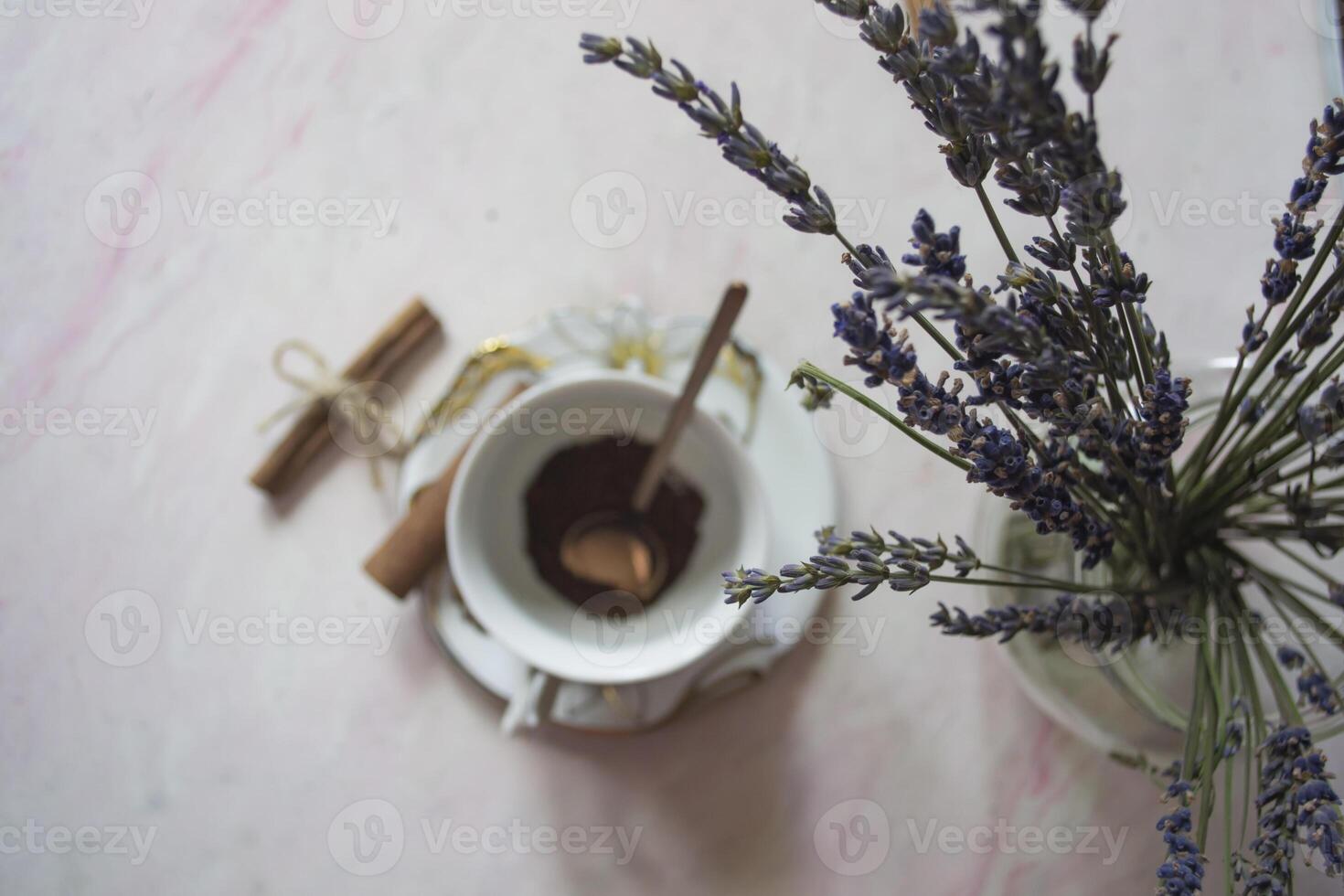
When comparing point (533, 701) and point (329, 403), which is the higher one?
point (329, 403)

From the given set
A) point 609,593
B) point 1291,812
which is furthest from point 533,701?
point 1291,812

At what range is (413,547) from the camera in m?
0.72

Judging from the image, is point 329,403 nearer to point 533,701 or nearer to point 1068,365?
point 533,701

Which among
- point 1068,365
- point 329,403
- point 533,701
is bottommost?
point 533,701

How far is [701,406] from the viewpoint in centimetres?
73

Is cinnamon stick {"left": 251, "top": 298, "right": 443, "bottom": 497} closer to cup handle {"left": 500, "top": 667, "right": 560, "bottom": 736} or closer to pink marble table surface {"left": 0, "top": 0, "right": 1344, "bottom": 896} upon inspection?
pink marble table surface {"left": 0, "top": 0, "right": 1344, "bottom": 896}

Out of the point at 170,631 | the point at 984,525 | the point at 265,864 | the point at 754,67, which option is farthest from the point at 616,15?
the point at 265,864

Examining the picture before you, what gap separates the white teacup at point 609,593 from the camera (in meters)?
0.66

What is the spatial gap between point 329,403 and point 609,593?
0.27m

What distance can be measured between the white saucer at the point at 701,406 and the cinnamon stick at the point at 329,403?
0.06m

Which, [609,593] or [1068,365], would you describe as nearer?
[1068,365]

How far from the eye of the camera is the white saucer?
2.40 ft

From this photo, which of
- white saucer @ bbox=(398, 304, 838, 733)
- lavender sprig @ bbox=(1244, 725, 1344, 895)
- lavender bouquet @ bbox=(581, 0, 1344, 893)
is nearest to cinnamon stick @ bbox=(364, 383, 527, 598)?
white saucer @ bbox=(398, 304, 838, 733)

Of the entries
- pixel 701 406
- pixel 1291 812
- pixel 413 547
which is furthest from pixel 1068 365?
pixel 413 547
